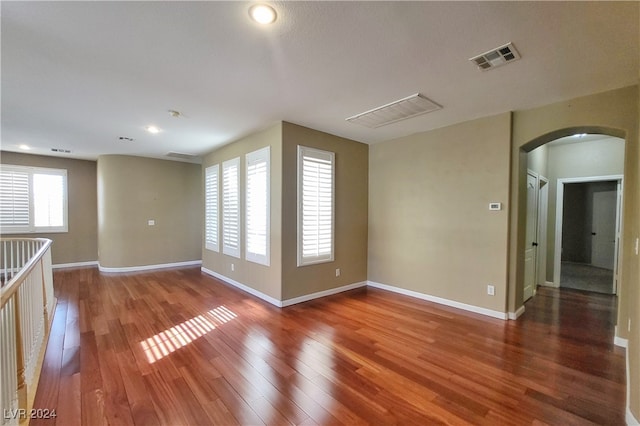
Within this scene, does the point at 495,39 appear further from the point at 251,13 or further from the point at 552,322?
the point at 552,322

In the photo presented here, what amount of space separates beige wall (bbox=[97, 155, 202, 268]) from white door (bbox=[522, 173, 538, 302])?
7.28m

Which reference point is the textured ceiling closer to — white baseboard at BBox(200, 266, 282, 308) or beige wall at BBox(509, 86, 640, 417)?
beige wall at BBox(509, 86, 640, 417)

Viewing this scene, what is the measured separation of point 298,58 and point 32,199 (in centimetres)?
751

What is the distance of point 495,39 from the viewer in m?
2.06

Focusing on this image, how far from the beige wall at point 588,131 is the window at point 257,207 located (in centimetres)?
344

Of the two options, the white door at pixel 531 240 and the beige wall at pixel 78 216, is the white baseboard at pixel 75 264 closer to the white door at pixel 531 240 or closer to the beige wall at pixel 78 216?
the beige wall at pixel 78 216

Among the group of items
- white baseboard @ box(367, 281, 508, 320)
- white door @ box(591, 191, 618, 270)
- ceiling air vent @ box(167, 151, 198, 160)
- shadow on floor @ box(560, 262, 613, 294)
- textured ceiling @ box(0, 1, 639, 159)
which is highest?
textured ceiling @ box(0, 1, 639, 159)

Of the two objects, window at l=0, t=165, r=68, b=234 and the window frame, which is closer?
the window frame

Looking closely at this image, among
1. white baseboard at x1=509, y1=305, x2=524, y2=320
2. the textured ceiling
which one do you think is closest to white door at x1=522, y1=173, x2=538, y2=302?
white baseboard at x1=509, y1=305, x2=524, y2=320

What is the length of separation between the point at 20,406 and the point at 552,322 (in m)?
5.23

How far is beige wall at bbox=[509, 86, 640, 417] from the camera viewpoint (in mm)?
2789

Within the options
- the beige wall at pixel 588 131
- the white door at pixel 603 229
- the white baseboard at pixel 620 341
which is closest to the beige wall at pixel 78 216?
the beige wall at pixel 588 131

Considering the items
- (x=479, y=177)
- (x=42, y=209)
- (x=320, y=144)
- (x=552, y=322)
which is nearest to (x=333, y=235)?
(x=320, y=144)

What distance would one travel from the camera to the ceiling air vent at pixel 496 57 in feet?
7.18
